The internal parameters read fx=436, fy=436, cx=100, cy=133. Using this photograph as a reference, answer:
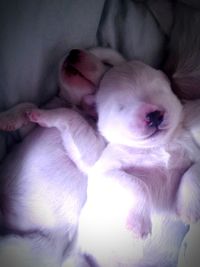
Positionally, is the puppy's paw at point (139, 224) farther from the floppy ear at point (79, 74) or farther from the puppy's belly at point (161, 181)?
the floppy ear at point (79, 74)

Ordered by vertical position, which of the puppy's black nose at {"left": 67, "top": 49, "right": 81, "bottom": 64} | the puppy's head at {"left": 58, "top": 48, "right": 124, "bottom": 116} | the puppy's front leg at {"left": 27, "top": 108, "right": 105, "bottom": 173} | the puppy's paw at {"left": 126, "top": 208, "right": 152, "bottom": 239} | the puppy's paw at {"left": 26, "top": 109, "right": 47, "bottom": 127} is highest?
the puppy's black nose at {"left": 67, "top": 49, "right": 81, "bottom": 64}

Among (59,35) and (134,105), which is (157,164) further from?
(59,35)

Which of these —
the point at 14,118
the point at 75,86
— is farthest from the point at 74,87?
the point at 14,118

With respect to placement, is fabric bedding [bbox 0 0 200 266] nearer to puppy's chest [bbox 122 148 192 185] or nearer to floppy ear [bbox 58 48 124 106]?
floppy ear [bbox 58 48 124 106]

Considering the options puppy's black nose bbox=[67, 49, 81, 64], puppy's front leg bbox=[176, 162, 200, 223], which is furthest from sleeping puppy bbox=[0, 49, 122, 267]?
puppy's front leg bbox=[176, 162, 200, 223]

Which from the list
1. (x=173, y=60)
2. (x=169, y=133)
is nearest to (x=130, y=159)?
(x=169, y=133)

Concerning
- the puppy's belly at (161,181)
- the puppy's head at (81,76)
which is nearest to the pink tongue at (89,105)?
the puppy's head at (81,76)
